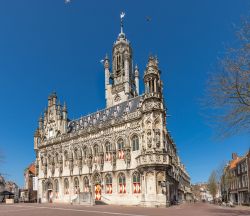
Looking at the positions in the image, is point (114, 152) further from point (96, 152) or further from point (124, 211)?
point (124, 211)

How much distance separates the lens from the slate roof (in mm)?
49669

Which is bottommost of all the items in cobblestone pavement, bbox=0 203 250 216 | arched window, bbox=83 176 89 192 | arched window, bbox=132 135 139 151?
cobblestone pavement, bbox=0 203 250 216

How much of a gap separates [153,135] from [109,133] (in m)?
10.1

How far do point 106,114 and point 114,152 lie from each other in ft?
34.2

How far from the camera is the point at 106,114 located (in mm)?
55156

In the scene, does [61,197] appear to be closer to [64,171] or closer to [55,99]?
[64,171]

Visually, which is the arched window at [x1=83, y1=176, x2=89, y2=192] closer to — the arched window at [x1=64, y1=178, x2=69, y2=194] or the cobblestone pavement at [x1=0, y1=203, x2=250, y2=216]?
the arched window at [x1=64, y1=178, x2=69, y2=194]

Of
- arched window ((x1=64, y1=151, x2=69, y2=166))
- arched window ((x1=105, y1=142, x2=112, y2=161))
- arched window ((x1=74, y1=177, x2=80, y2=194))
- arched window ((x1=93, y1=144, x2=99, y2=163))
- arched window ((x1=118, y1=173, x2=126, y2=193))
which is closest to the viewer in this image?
arched window ((x1=118, y1=173, x2=126, y2=193))

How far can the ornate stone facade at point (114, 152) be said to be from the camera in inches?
1610

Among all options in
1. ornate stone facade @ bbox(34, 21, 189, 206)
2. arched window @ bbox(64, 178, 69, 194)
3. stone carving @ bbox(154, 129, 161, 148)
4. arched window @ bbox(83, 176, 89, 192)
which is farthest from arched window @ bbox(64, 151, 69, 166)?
stone carving @ bbox(154, 129, 161, 148)

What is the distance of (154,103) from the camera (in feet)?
140

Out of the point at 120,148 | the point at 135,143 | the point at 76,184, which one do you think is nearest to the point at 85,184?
the point at 76,184

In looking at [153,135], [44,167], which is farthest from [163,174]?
[44,167]

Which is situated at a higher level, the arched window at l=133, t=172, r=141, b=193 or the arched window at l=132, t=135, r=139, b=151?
the arched window at l=132, t=135, r=139, b=151
